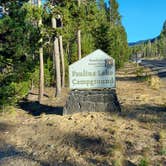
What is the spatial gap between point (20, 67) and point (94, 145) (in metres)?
6.62

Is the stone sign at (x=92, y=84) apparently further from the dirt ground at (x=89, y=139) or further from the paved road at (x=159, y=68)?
the paved road at (x=159, y=68)

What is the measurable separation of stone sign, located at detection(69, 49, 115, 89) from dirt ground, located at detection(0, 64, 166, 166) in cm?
97

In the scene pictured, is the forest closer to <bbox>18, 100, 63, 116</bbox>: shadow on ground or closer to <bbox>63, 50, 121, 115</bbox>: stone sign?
<bbox>18, 100, 63, 116</bbox>: shadow on ground

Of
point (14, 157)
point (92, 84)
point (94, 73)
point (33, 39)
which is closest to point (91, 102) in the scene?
point (92, 84)

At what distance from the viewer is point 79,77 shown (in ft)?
44.3

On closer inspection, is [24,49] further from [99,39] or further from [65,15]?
[99,39]

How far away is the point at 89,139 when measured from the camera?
9.89 m

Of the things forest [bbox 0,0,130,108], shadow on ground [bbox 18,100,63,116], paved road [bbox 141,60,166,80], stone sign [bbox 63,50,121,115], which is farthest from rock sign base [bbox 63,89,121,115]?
paved road [bbox 141,60,166,80]

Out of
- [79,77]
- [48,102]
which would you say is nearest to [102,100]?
[79,77]

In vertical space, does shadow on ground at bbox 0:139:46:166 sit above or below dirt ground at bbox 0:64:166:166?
below

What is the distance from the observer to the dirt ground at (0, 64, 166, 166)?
8.38 meters

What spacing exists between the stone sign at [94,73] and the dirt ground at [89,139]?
97cm

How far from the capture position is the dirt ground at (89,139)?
8.38 m

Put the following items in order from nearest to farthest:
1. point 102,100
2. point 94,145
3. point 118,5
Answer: point 94,145 → point 102,100 → point 118,5
